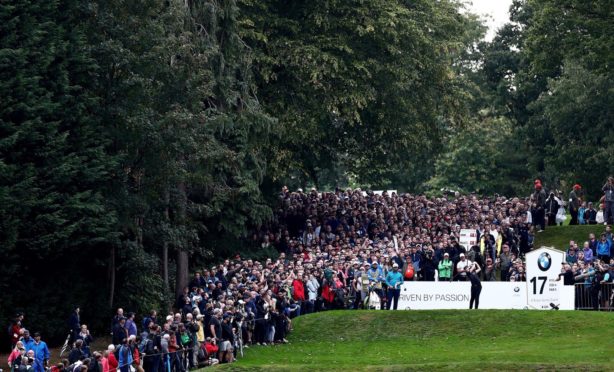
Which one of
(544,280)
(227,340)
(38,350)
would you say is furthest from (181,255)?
(38,350)

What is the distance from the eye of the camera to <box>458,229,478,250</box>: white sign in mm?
47781

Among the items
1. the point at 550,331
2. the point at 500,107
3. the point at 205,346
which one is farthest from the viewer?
the point at 500,107

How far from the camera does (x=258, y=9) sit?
183ft

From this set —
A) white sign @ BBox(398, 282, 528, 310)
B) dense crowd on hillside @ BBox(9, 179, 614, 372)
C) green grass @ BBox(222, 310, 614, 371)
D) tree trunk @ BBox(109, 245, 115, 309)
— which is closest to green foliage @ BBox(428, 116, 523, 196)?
dense crowd on hillside @ BBox(9, 179, 614, 372)

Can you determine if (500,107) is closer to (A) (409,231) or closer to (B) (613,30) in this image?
(B) (613,30)

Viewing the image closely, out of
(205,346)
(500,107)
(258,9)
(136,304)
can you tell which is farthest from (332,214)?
(500,107)

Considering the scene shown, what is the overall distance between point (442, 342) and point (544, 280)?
476 cm

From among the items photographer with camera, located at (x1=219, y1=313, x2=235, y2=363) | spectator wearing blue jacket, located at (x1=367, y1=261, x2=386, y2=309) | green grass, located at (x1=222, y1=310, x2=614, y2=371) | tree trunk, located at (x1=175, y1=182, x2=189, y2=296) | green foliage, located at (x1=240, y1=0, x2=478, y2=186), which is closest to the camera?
green grass, located at (x1=222, y1=310, x2=614, y2=371)

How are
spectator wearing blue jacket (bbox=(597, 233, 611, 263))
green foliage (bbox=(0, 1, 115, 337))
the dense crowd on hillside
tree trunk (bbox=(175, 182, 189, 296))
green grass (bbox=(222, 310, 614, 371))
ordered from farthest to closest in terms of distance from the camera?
1. spectator wearing blue jacket (bbox=(597, 233, 611, 263))
2. tree trunk (bbox=(175, 182, 189, 296))
3. green foliage (bbox=(0, 1, 115, 337))
4. green grass (bbox=(222, 310, 614, 371))
5. the dense crowd on hillside

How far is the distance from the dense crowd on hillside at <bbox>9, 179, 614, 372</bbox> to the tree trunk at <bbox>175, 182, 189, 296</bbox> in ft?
3.84

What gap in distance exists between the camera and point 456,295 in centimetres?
4488

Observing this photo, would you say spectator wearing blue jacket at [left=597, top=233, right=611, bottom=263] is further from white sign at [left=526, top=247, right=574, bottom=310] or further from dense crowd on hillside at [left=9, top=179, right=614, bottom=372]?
white sign at [left=526, top=247, right=574, bottom=310]

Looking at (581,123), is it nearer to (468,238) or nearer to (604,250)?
(604,250)

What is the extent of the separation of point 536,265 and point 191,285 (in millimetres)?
11489
